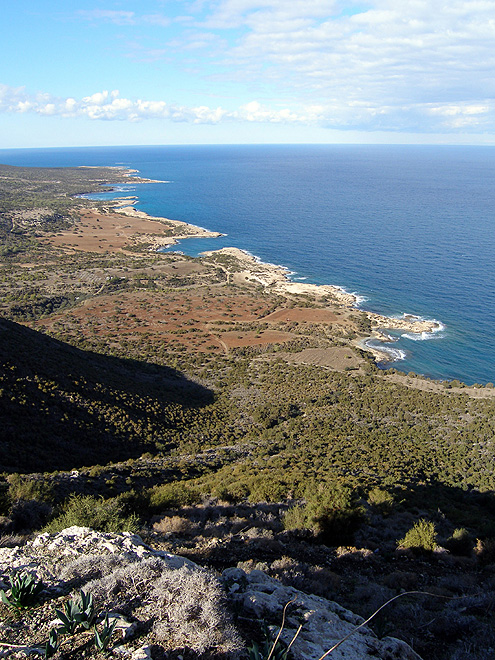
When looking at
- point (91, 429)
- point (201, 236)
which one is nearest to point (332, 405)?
point (91, 429)

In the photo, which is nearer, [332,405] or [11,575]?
[11,575]

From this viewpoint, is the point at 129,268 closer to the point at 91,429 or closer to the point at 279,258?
the point at 279,258

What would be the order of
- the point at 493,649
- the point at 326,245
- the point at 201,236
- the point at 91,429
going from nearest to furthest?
the point at 493,649, the point at 91,429, the point at 326,245, the point at 201,236

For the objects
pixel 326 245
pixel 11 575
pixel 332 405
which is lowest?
pixel 332 405

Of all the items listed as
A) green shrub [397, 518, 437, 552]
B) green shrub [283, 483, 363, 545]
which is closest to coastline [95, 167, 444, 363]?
green shrub [283, 483, 363, 545]

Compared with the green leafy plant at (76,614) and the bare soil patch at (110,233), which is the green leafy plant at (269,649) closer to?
the green leafy plant at (76,614)

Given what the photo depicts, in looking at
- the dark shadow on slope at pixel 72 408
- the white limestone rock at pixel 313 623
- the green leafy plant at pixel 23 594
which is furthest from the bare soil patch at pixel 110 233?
the white limestone rock at pixel 313 623
